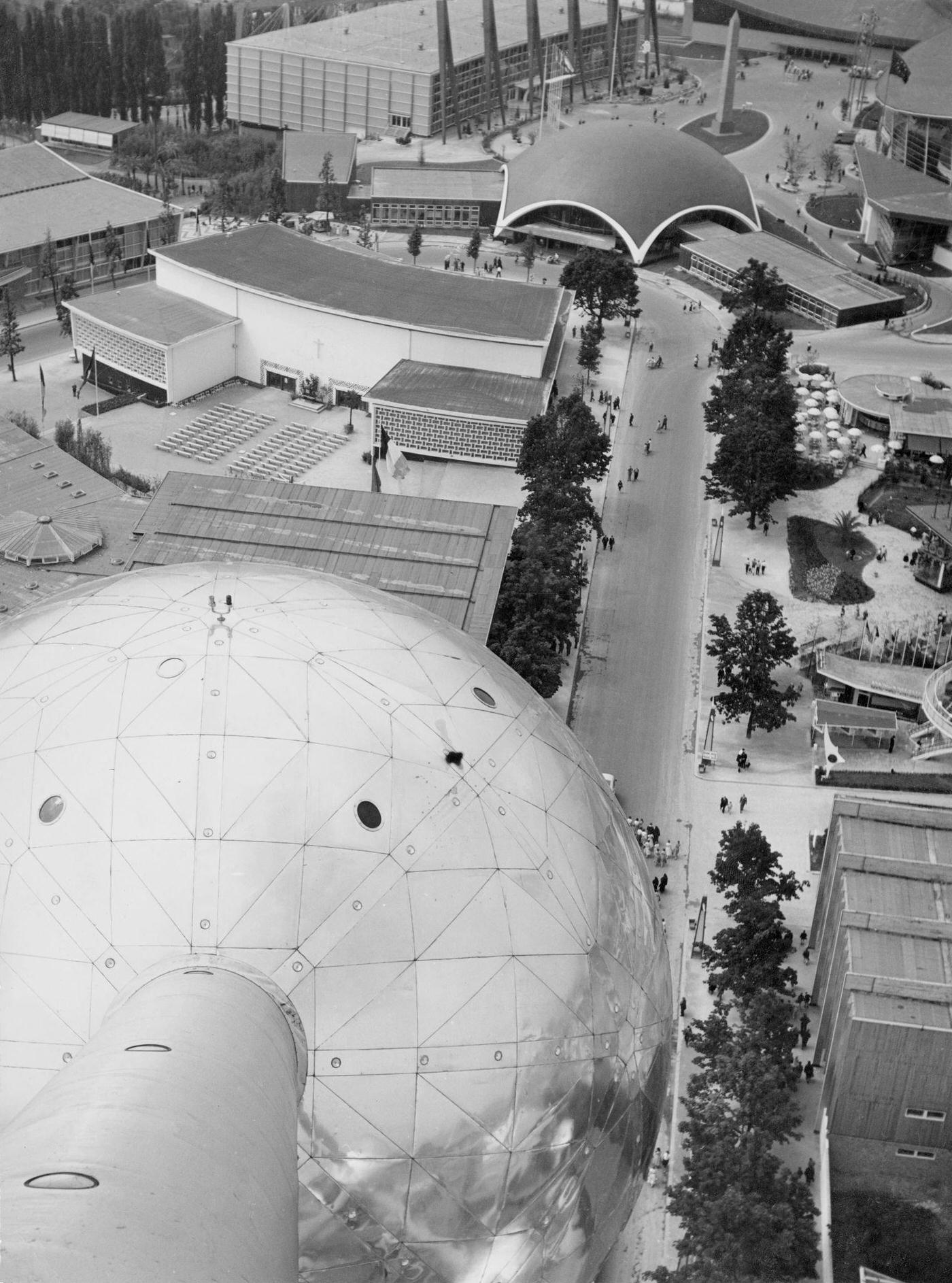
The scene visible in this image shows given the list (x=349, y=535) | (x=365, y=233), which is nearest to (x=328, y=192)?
(x=365, y=233)

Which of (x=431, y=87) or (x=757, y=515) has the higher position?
(x=431, y=87)

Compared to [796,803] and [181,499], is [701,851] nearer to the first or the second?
[796,803]

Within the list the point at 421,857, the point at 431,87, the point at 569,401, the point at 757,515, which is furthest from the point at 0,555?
the point at 431,87

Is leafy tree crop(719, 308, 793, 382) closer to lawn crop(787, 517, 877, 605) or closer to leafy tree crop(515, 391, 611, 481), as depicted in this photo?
leafy tree crop(515, 391, 611, 481)

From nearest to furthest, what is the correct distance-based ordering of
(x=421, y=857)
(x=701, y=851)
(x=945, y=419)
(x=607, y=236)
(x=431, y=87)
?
(x=421, y=857) < (x=701, y=851) < (x=945, y=419) < (x=607, y=236) < (x=431, y=87)

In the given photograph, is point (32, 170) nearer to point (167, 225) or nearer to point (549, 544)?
point (167, 225)

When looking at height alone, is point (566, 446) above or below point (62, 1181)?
below

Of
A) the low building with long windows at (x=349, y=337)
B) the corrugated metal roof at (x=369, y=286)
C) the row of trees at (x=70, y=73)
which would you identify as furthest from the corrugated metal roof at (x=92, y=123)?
the low building with long windows at (x=349, y=337)
